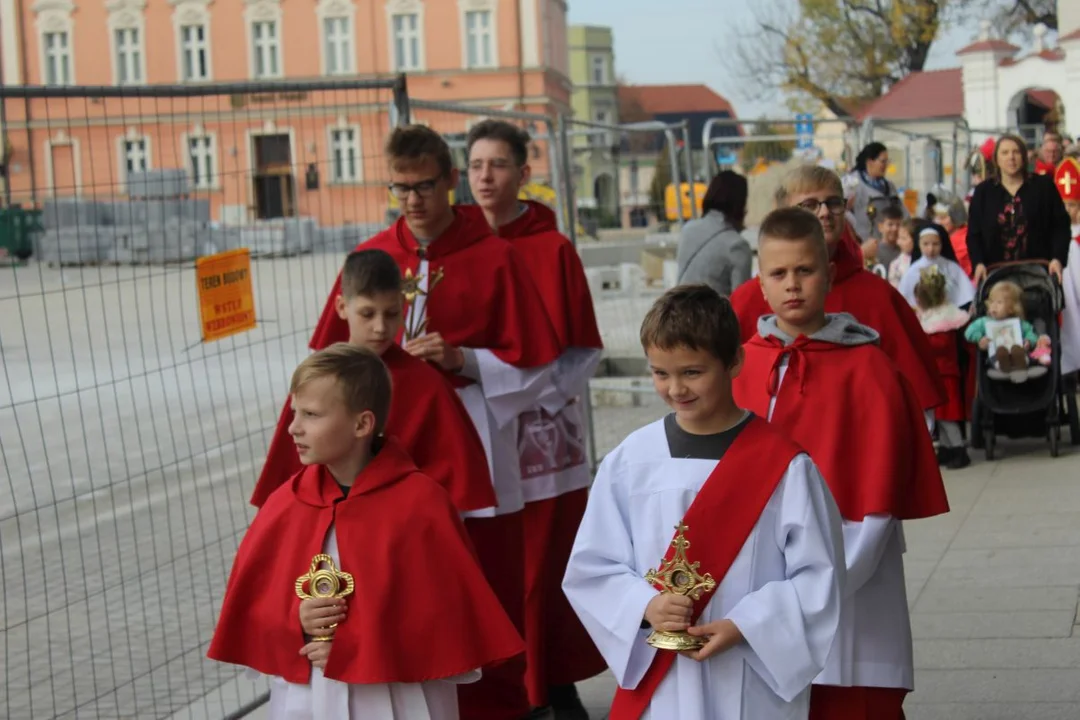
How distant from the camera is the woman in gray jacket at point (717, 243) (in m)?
7.93

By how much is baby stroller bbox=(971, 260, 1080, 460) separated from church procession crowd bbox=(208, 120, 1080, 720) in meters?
5.14

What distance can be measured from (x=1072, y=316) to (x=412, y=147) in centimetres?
851

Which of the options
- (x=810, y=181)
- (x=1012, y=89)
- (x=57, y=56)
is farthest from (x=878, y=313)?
(x=57, y=56)

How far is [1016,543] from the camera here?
27.6 feet

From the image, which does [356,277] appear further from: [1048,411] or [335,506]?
[1048,411]

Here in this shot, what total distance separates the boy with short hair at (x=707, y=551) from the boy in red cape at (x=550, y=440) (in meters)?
2.19

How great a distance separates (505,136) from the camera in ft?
19.9

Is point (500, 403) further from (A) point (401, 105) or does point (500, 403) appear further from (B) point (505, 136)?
(A) point (401, 105)

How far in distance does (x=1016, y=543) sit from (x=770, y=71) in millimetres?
57844

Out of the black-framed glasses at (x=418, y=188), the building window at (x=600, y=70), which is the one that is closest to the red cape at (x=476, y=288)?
the black-framed glasses at (x=418, y=188)

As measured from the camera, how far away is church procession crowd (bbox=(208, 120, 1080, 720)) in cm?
371

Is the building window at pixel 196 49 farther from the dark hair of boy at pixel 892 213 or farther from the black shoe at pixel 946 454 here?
the black shoe at pixel 946 454

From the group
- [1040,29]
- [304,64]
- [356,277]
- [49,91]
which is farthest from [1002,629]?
[304,64]

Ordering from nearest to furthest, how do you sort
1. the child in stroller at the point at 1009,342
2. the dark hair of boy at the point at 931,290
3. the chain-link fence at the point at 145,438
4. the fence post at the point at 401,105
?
1. the chain-link fence at the point at 145,438
2. the fence post at the point at 401,105
3. the child in stroller at the point at 1009,342
4. the dark hair of boy at the point at 931,290
